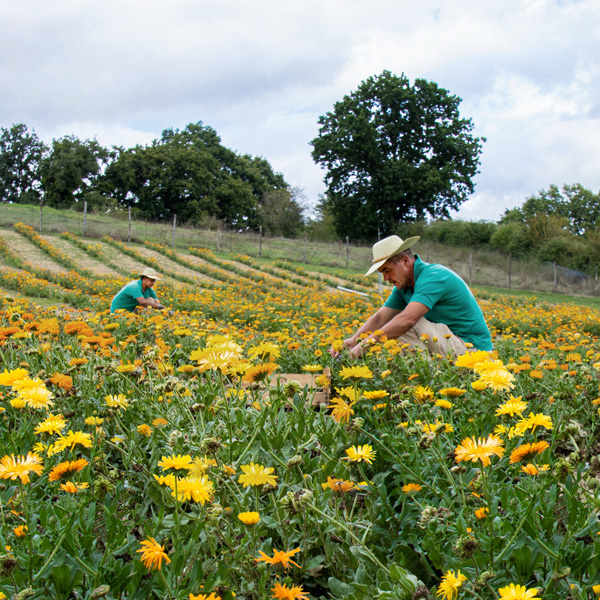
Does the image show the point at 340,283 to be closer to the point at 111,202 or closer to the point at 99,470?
the point at 99,470

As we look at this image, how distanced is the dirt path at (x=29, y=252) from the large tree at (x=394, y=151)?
24378mm

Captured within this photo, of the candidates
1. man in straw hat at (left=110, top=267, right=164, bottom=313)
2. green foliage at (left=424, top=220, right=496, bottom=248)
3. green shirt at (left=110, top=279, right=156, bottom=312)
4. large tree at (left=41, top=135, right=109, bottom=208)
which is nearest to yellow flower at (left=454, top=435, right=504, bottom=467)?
man in straw hat at (left=110, top=267, right=164, bottom=313)

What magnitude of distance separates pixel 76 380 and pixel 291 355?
199 centimetres

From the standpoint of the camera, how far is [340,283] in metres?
19.1

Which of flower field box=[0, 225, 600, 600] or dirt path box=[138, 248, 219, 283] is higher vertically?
dirt path box=[138, 248, 219, 283]

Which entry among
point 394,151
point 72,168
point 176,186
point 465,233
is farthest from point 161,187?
point 465,233

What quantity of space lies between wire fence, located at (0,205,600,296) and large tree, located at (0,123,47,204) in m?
32.4

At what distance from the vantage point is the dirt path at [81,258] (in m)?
16.2

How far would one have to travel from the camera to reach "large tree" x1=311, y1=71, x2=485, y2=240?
37812 mm

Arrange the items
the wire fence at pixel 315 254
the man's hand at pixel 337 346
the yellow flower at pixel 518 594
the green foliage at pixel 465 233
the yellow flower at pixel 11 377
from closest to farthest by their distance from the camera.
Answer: the yellow flower at pixel 518 594 → the yellow flower at pixel 11 377 → the man's hand at pixel 337 346 → the wire fence at pixel 315 254 → the green foliage at pixel 465 233

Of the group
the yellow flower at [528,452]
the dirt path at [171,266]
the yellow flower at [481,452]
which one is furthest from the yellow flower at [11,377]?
the dirt path at [171,266]

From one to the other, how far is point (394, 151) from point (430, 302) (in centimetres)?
3796

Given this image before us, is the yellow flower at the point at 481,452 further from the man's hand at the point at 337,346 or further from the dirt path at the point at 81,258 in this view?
the dirt path at the point at 81,258

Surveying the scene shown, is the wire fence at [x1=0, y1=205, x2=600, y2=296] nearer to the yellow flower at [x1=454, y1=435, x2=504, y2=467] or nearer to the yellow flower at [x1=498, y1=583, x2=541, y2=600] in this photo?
the yellow flower at [x1=454, y1=435, x2=504, y2=467]
